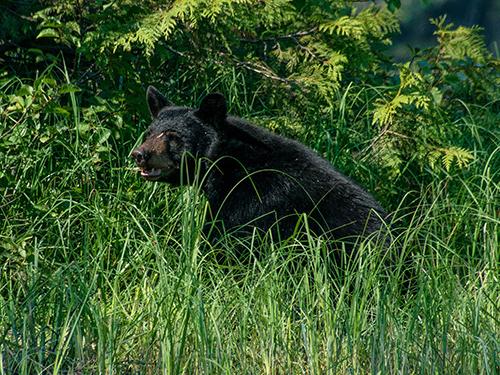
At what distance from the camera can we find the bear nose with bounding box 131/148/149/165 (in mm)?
5934

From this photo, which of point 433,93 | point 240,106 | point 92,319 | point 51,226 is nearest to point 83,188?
point 51,226

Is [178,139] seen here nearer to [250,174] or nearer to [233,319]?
[250,174]

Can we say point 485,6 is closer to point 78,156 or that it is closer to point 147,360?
point 78,156

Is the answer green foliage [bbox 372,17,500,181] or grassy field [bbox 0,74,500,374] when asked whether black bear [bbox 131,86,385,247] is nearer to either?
grassy field [bbox 0,74,500,374]

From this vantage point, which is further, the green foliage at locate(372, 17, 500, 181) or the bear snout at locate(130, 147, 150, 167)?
the green foliage at locate(372, 17, 500, 181)

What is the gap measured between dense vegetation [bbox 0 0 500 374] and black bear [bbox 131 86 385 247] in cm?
20

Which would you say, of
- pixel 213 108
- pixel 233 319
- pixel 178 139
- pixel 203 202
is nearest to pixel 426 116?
pixel 213 108

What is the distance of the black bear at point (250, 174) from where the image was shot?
5.70 meters

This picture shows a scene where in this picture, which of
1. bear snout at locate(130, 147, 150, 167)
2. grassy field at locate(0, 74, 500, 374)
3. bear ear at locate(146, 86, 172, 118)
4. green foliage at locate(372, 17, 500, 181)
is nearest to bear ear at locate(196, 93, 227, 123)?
bear ear at locate(146, 86, 172, 118)

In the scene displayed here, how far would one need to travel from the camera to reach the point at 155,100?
20.8ft

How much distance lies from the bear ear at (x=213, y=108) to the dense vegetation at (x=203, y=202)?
0.44 metres

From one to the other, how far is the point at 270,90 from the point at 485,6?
1542 cm

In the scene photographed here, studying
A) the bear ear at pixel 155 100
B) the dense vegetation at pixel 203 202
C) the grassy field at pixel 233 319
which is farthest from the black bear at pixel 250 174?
the grassy field at pixel 233 319

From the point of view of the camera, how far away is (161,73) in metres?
7.41
